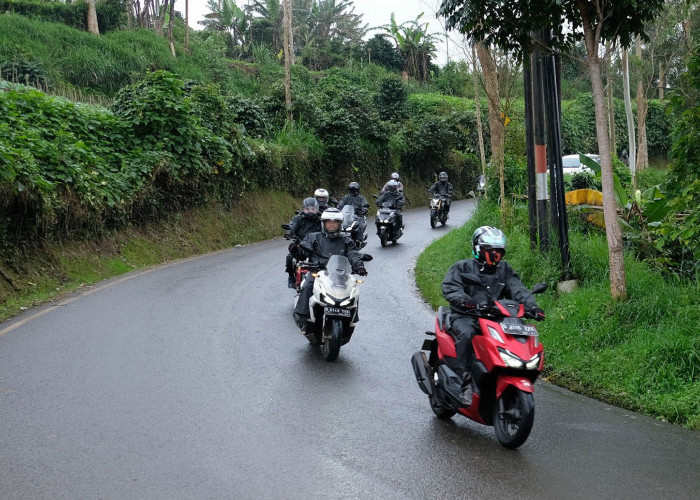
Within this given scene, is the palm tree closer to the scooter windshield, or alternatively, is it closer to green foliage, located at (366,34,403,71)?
green foliage, located at (366,34,403,71)

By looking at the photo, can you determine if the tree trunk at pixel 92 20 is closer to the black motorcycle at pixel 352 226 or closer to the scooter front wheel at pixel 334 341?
the black motorcycle at pixel 352 226

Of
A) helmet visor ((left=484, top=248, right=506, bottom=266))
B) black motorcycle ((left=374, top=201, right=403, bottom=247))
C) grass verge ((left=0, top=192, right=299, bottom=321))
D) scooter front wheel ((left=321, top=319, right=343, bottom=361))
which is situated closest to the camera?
helmet visor ((left=484, top=248, right=506, bottom=266))

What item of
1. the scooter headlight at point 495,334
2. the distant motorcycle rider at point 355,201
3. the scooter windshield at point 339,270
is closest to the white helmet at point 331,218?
the scooter windshield at point 339,270

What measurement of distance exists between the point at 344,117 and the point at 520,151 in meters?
12.2

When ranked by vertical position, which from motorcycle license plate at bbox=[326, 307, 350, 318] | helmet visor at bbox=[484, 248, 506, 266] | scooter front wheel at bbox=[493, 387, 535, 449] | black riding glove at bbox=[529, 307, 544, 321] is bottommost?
scooter front wheel at bbox=[493, 387, 535, 449]

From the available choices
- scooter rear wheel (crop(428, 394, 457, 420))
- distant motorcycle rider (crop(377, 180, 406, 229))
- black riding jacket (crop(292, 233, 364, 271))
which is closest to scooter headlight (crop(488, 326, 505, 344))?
scooter rear wheel (crop(428, 394, 457, 420))

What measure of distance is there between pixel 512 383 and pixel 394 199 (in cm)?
1699

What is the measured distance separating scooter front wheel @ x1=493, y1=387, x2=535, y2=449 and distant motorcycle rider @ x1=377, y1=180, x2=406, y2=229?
16.1 m

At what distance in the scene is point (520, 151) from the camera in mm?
22234

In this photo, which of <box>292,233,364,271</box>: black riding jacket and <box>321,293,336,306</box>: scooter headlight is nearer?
<box>321,293,336,306</box>: scooter headlight

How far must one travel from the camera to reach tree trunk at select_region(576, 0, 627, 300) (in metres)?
8.90

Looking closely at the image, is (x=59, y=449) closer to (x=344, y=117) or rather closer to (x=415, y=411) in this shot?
(x=415, y=411)

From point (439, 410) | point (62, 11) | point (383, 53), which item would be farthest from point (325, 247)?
point (383, 53)

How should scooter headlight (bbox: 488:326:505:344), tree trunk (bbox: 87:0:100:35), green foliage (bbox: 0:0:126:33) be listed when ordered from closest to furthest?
scooter headlight (bbox: 488:326:505:344), green foliage (bbox: 0:0:126:33), tree trunk (bbox: 87:0:100:35)
